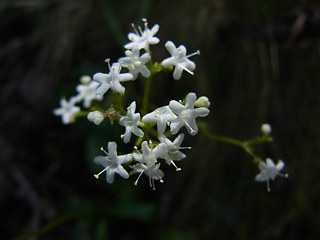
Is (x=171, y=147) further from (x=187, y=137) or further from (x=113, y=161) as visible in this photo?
(x=187, y=137)

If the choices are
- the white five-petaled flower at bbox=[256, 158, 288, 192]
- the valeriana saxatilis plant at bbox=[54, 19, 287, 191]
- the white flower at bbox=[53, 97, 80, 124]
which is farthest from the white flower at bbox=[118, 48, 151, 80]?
the white five-petaled flower at bbox=[256, 158, 288, 192]

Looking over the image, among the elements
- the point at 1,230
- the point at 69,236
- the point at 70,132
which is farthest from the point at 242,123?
the point at 1,230

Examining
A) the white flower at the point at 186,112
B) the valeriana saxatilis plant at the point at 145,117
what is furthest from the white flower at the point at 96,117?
the white flower at the point at 186,112

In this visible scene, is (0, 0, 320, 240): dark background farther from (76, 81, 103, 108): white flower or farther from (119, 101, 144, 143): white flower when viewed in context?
(119, 101, 144, 143): white flower

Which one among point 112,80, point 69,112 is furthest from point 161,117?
point 69,112

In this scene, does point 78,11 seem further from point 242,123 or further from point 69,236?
point 69,236
